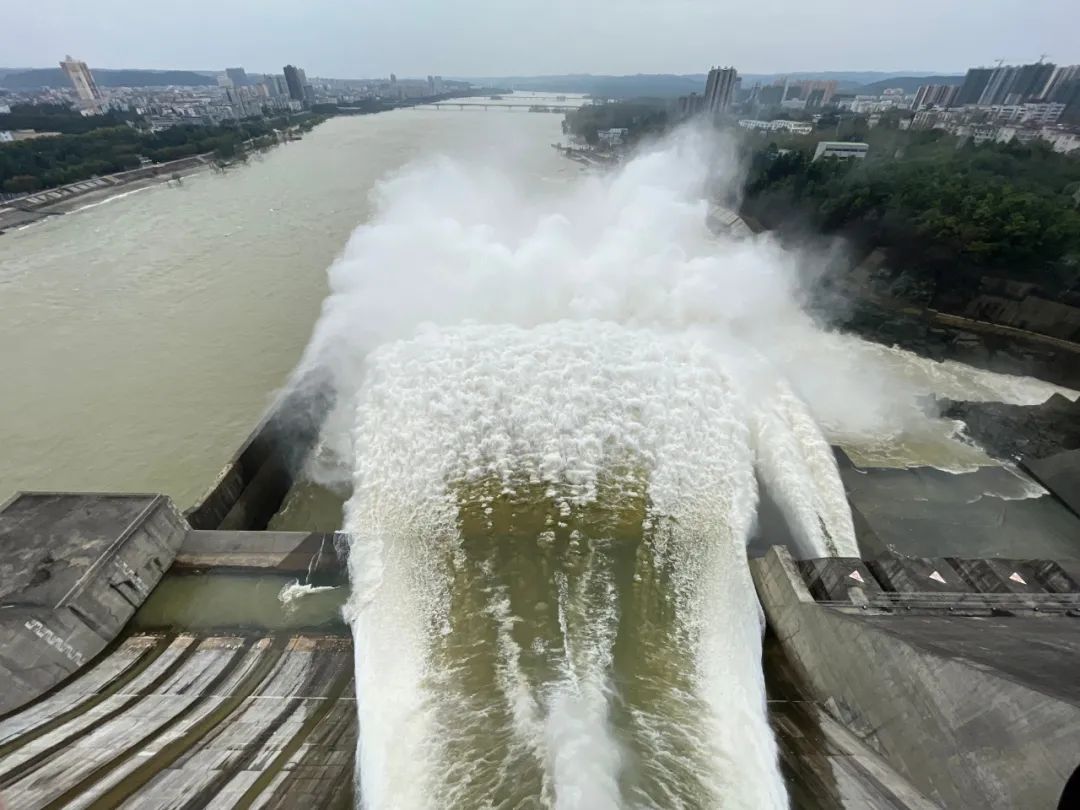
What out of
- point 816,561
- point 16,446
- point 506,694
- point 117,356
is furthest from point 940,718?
point 117,356

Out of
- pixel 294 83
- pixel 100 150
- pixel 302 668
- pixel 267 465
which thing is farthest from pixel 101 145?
pixel 294 83

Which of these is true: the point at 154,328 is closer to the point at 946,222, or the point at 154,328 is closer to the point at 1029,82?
the point at 946,222

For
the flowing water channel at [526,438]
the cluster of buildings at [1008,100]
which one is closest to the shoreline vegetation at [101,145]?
the flowing water channel at [526,438]

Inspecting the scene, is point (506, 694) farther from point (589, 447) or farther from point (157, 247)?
point (157, 247)

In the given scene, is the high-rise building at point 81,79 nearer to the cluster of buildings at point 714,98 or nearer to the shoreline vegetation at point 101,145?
the shoreline vegetation at point 101,145

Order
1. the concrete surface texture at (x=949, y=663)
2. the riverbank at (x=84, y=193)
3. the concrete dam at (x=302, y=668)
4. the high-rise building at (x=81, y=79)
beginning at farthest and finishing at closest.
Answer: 1. the high-rise building at (x=81, y=79)
2. the riverbank at (x=84, y=193)
3. the concrete dam at (x=302, y=668)
4. the concrete surface texture at (x=949, y=663)

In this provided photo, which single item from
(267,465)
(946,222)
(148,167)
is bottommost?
(148,167)
